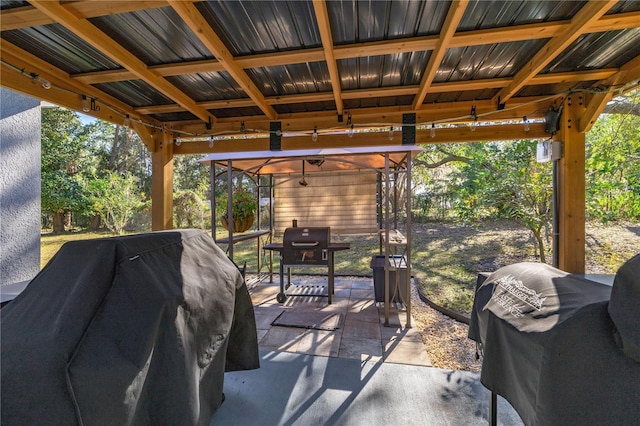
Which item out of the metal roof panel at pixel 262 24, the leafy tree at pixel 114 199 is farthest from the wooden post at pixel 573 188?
the leafy tree at pixel 114 199

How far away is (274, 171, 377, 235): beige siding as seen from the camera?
5000mm

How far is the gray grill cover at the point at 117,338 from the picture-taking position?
34.9 inches

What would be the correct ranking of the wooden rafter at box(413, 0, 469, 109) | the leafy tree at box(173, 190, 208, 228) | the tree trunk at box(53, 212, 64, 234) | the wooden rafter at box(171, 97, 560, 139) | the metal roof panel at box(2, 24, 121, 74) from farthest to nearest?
1. the tree trunk at box(53, 212, 64, 234)
2. the leafy tree at box(173, 190, 208, 228)
3. the wooden rafter at box(171, 97, 560, 139)
4. the metal roof panel at box(2, 24, 121, 74)
5. the wooden rafter at box(413, 0, 469, 109)

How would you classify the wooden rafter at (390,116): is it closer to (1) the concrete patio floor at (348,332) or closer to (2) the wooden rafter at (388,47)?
(2) the wooden rafter at (388,47)

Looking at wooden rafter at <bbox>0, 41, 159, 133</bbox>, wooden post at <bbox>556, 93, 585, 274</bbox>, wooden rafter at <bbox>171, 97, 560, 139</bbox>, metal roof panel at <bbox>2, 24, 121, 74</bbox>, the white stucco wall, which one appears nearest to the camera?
metal roof panel at <bbox>2, 24, 121, 74</bbox>

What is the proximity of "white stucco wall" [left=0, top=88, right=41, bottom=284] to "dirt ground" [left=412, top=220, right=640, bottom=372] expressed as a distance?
5.07 metres

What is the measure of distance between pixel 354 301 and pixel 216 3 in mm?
4235

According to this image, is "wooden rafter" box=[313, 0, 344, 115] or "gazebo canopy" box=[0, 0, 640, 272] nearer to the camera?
"wooden rafter" box=[313, 0, 344, 115]

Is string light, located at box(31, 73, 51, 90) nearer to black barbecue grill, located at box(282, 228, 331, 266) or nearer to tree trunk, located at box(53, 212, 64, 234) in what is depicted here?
black barbecue grill, located at box(282, 228, 331, 266)

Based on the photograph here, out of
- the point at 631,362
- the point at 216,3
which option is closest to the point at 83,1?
the point at 216,3

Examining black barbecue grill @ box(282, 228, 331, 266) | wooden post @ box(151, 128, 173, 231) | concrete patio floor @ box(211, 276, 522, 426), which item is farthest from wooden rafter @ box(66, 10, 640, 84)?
concrete patio floor @ box(211, 276, 522, 426)

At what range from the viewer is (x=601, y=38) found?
2.48 m

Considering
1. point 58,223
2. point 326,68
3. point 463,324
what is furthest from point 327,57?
point 58,223

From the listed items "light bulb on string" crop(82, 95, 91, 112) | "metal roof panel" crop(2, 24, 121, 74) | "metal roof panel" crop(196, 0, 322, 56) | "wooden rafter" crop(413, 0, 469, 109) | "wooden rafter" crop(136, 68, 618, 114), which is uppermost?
"metal roof panel" crop(2, 24, 121, 74)
